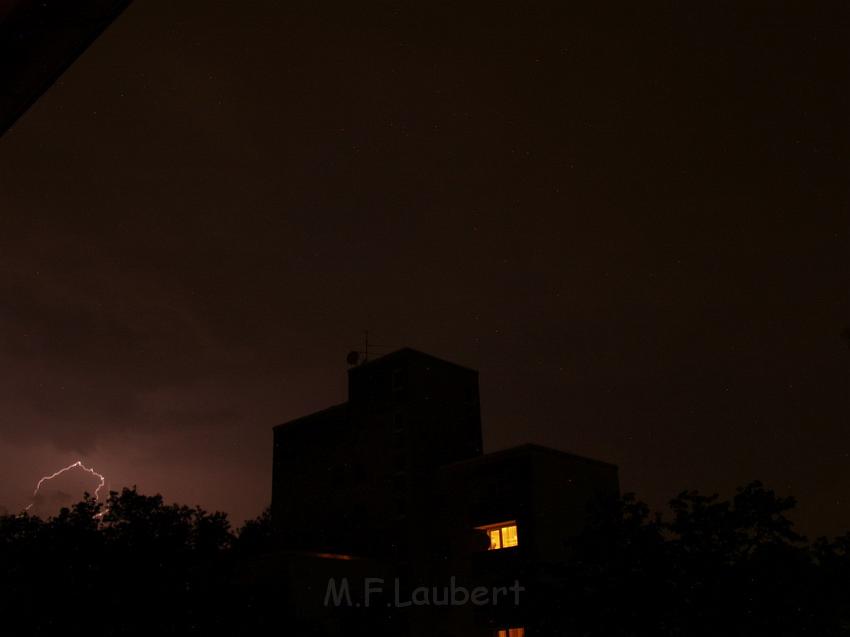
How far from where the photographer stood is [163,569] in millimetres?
26359

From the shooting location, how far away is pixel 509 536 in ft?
97.7

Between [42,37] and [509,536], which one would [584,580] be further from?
[42,37]

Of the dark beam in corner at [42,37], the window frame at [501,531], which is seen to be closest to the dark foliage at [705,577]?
the window frame at [501,531]

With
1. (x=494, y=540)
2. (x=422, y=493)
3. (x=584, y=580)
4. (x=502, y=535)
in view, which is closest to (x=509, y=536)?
(x=502, y=535)

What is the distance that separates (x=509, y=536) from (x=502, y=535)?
32 cm

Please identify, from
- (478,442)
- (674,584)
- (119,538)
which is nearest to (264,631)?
(119,538)

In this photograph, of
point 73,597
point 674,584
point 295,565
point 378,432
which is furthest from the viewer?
point 378,432

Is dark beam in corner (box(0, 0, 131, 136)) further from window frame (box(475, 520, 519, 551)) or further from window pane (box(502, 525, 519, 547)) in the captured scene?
window pane (box(502, 525, 519, 547))

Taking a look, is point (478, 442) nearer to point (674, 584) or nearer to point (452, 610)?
point (452, 610)

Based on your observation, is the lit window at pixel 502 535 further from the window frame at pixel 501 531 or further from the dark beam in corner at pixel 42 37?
the dark beam in corner at pixel 42 37

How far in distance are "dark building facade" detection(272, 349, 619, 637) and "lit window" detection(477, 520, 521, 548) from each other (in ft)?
0.13

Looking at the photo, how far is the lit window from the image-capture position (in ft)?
97.0

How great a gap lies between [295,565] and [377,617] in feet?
13.5

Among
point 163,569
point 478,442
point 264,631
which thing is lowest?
point 264,631
